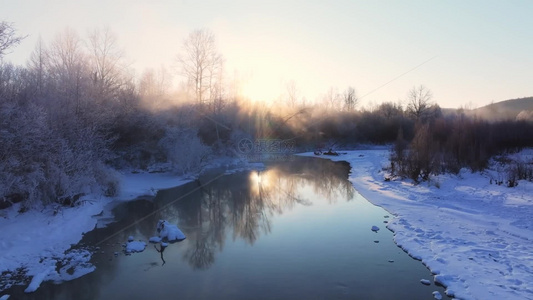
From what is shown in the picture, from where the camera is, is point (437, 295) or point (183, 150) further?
point (183, 150)

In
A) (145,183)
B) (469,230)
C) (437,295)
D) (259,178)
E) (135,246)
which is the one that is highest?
(145,183)

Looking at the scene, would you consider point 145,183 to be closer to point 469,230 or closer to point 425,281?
point 469,230

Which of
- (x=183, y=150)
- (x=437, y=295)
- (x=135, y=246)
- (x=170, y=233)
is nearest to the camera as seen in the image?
(x=437, y=295)

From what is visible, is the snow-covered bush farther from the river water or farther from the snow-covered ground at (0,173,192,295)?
the snow-covered ground at (0,173,192,295)

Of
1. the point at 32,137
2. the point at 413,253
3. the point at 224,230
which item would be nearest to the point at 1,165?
the point at 32,137

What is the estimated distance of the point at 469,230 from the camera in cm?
1059

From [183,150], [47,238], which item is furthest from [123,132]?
[47,238]

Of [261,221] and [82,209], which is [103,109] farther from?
[261,221]

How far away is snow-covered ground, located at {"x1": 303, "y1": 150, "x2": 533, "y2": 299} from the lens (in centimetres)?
739

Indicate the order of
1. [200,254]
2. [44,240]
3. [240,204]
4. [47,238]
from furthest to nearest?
[240,204] → [47,238] → [44,240] → [200,254]

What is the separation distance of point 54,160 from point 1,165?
240cm

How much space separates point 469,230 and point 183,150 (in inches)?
692

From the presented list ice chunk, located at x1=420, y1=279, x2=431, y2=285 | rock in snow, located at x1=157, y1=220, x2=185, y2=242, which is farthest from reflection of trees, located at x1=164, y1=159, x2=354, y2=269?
ice chunk, located at x1=420, y1=279, x2=431, y2=285

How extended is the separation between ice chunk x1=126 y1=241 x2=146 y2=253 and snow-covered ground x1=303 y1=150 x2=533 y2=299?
24.1ft
